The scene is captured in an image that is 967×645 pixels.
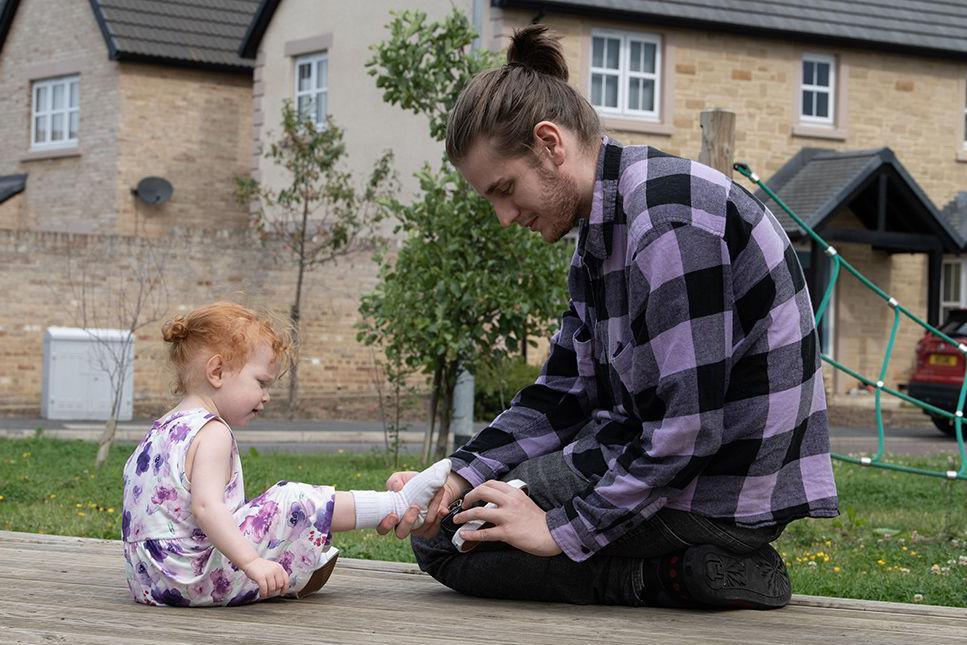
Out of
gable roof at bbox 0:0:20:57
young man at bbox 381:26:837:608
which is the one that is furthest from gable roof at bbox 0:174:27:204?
young man at bbox 381:26:837:608

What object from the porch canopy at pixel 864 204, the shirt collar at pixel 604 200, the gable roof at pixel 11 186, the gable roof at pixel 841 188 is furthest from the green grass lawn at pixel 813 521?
the gable roof at pixel 11 186

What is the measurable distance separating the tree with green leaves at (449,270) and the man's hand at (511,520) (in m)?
7.04

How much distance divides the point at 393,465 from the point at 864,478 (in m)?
3.58

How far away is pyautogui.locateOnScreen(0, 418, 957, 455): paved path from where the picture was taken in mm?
15930

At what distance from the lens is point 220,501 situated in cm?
386

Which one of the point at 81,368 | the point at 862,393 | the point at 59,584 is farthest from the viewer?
the point at 862,393

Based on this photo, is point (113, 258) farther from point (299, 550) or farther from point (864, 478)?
point (299, 550)

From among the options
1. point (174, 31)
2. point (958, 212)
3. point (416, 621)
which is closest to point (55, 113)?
point (174, 31)

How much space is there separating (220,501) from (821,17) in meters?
20.8

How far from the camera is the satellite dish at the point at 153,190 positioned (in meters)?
25.4

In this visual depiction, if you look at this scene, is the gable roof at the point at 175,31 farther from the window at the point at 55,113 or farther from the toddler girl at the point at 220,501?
the toddler girl at the point at 220,501

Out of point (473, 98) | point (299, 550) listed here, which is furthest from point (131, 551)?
point (473, 98)

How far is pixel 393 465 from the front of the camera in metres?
11.9

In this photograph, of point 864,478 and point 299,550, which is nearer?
point 299,550
